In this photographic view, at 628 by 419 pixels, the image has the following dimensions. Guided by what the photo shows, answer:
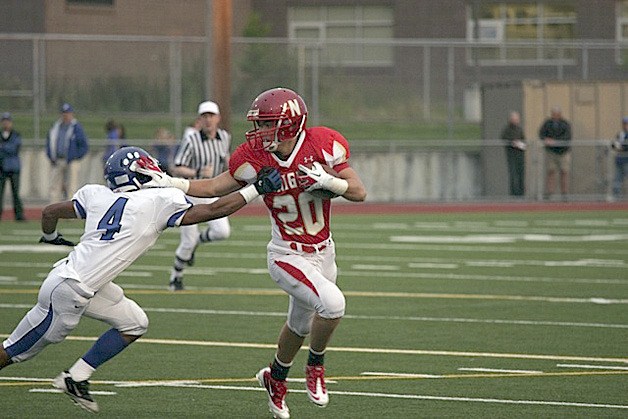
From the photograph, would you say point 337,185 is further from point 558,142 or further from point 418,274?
point 558,142

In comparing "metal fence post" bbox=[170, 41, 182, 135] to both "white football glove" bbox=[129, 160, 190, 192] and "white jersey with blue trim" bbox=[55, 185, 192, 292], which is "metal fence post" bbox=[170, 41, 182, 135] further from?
"white jersey with blue trim" bbox=[55, 185, 192, 292]

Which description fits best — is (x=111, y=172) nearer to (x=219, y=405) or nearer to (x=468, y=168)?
(x=219, y=405)

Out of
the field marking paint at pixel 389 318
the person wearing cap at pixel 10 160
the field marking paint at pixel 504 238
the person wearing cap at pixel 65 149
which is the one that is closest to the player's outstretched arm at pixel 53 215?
the field marking paint at pixel 389 318

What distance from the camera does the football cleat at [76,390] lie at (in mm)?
7383

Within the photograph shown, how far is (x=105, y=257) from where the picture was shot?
741 centimetres

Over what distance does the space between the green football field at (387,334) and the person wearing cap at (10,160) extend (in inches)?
130

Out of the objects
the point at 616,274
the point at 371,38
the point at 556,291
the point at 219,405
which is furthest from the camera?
the point at 371,38

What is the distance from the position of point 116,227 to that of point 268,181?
835mm

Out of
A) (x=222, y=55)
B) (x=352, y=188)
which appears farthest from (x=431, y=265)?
(x=222, y=55)

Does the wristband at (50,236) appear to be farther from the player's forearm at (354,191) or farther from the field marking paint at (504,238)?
the field marking paint at (504,238)

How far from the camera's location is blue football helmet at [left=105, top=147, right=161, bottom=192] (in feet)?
24.6

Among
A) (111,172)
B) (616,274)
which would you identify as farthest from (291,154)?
(616,274)

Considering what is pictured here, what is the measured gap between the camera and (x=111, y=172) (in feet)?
24.7

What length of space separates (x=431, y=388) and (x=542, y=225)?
13830mm
